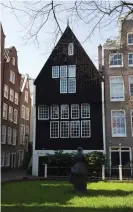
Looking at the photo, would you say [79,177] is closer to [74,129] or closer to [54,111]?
[74,129]

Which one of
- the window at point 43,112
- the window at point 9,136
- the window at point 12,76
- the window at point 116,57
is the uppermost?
the window at point 12,76

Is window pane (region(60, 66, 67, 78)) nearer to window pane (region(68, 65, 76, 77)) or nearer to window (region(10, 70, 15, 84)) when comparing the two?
window pane (region(68, 65, 76, 77))

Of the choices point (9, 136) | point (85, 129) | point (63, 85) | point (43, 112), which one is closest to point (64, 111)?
point (43, 112)

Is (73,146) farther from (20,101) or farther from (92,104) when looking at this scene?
(20,101)

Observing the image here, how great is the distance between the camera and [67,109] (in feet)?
105

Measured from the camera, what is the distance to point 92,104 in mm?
31328

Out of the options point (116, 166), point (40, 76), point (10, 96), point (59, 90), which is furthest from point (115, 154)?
point (10, 96)

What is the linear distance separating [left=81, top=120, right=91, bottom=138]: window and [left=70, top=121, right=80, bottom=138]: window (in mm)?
429

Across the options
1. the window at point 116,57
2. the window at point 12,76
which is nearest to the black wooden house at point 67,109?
the window at point 116,57

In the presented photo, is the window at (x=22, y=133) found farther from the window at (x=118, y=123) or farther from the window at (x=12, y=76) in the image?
the window at (x=118, y=123)

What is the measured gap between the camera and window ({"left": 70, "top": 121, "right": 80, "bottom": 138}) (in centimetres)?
3109

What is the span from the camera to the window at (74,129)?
3109 cm

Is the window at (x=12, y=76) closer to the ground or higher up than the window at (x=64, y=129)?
higher up

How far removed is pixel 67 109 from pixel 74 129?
86.1 inches
